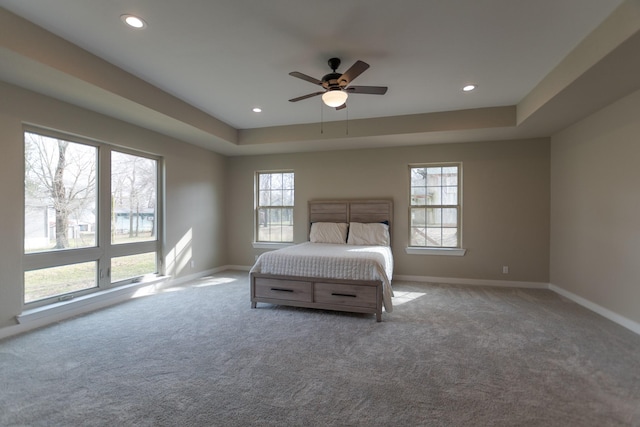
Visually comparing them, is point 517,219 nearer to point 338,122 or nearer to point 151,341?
point 338,122

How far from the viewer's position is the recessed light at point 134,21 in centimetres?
215

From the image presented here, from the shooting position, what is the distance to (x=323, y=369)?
7.14 ft

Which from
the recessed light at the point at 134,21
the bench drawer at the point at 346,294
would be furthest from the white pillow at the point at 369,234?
the recessed light at the point at 134,21

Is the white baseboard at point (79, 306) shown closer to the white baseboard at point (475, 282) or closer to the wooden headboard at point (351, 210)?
the wooden headboard at point (351, 210)

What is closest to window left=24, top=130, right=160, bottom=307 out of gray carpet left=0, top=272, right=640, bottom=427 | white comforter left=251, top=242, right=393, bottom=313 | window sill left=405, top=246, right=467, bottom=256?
gray carpet left=0, top=272, right=640, bottom=427

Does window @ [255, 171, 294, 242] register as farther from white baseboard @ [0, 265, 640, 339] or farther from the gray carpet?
the gray carpet

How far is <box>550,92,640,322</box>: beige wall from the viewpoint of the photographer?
2.94 m

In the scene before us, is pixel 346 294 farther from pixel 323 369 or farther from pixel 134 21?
pixel 134 21

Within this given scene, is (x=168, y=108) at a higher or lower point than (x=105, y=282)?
higher

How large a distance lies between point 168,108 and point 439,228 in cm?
459

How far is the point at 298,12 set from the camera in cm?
210

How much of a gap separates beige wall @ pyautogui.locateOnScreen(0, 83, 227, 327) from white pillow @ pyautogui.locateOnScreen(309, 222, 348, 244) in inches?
82.4

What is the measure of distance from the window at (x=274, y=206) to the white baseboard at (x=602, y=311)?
176 inches

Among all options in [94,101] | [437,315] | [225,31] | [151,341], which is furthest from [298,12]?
[437,315]
